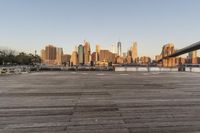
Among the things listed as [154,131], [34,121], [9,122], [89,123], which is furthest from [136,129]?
[9,122]

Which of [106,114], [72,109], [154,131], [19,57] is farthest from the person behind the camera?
[19,57]

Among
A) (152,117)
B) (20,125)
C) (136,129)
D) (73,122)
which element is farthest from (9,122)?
(152,117)

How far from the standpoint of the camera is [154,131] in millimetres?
4535

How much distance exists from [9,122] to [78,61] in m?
156

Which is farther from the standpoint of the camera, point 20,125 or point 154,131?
point 20,125

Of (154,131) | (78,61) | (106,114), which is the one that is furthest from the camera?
(78,61)

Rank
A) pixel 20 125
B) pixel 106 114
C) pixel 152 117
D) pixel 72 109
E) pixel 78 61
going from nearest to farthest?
pixel 20 125 → pixel 152 117 → pixel 106 114 → pixel 72 109 → pixel 78 61

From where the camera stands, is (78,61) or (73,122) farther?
(78,61)

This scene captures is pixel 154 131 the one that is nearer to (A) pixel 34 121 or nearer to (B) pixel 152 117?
(B) pixel 152 117

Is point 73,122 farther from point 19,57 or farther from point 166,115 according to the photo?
point 19,57

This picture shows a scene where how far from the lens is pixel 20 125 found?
194 inches

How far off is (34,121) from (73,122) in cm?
70

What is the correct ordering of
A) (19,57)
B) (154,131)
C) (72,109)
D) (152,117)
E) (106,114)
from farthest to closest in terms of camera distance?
(19,57)
(72,109)
(106,114)
(152,117)
(154,131)

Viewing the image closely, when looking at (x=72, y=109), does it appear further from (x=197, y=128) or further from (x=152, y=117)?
(x=197, y=128)
